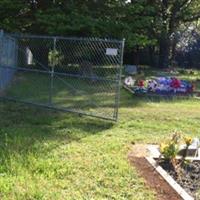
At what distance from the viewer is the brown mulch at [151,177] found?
19.4 ft

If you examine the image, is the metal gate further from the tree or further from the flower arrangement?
the tree

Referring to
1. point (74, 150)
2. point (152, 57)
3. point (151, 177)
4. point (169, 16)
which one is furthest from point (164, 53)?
point (151, 177)

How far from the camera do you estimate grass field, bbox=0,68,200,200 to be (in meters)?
5.96

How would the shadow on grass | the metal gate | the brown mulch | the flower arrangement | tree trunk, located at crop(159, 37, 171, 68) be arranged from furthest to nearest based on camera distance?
tree trunk, located at crop(159, 37, 171, 68), the metal gate, the shadow on grass, the flower arrangement, the brown mulch

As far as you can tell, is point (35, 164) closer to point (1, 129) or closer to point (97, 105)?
point (1, 129)

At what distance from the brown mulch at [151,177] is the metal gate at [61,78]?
3018mm

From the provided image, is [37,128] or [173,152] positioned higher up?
[173,152]

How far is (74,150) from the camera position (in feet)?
25.9

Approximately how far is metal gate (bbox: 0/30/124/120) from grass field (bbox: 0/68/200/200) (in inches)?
30.4

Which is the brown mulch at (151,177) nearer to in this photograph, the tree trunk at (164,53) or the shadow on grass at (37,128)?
the shadow on grass at (37,128)

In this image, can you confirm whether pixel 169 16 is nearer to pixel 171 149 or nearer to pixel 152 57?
pixel 152 57

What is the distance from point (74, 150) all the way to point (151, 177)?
5.54 feet

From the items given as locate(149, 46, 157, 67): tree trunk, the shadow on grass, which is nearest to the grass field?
the shadow on grass

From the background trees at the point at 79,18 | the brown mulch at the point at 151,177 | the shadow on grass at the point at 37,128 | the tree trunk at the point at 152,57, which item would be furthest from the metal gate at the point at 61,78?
the tree trunk at the point at 152,57
